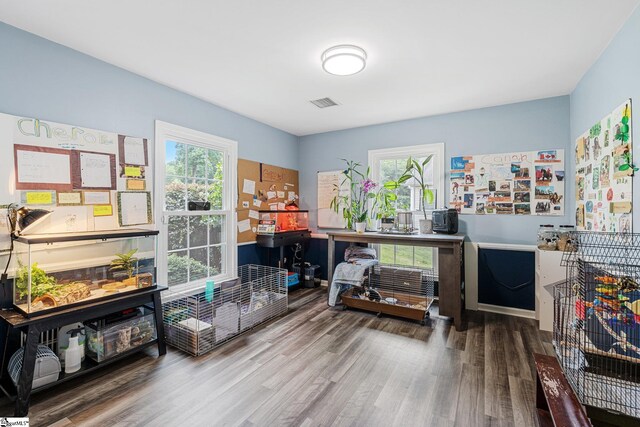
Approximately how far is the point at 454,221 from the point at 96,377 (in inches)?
143

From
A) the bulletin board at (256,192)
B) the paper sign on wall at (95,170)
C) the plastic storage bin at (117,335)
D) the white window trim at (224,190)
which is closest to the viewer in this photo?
the plastic storage bin at (117,335)

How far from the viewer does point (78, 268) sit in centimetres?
217

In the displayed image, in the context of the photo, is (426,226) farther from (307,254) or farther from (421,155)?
(307,254)

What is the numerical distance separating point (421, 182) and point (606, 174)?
5.88 ft

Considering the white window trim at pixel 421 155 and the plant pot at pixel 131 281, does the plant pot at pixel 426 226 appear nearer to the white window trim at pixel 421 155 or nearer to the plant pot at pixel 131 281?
the white window trim at pixel 421 155

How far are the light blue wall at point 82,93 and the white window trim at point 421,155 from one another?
7.29 ft

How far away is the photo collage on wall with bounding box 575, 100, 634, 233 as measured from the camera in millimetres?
1933

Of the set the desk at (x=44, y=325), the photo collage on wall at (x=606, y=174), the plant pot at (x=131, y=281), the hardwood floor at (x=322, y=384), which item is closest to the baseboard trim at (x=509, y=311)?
the hardwood floor at (x=322, y=384)

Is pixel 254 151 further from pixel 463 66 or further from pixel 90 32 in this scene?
pixel 463 66

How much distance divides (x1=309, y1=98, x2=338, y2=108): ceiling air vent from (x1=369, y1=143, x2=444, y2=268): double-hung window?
109 centimetres

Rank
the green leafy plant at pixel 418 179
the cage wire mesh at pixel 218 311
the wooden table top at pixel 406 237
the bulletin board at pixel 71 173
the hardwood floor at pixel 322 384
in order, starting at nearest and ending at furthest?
the hardwood floor at pixel 322 384, the bulletin board at pixel 71 173, the cage wire mesh at pixel 218 311, the wooden table top at pixel 406 237, the green leafy plant at pixel 418 179

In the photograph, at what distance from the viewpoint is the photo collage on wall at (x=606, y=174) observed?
1.93 meters

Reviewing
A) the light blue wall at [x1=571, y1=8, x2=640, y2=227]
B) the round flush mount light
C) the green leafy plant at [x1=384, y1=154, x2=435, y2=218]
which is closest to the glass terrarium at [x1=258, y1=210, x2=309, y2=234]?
the green leafy plant at [x1=384, y1=154, x2=435, y2=218]

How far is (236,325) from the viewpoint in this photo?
2.87 metres
